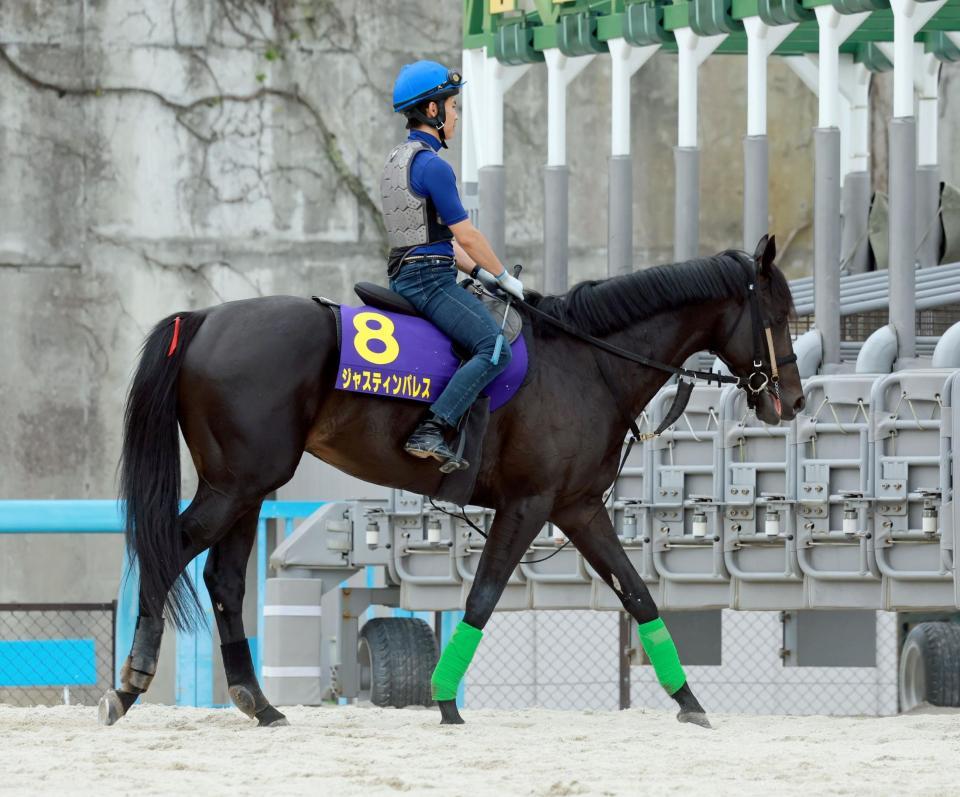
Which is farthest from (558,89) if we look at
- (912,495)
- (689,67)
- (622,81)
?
(912,495)

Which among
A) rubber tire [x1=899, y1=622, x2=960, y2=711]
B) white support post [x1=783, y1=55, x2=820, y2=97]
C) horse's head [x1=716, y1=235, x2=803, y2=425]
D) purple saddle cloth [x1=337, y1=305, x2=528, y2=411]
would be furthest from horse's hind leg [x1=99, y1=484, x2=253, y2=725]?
white support post [x1=783, y1=55, x2=820, y2=97]

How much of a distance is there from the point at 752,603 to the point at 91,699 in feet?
20.4

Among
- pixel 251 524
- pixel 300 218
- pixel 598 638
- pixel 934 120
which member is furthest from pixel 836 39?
pixel 300 218

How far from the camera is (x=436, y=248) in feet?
23.1

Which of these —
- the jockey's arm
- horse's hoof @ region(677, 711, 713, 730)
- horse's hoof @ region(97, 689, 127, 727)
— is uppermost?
the jockey's arm

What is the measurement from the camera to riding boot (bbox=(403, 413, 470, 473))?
6.86 metres

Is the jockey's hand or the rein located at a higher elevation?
the jockey's hand

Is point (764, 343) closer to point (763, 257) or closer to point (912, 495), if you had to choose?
point (763, 257)

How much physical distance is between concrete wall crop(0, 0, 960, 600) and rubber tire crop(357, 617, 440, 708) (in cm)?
640

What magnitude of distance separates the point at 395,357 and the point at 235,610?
1.10 meters

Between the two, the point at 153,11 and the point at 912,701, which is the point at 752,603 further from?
the point at 153,11

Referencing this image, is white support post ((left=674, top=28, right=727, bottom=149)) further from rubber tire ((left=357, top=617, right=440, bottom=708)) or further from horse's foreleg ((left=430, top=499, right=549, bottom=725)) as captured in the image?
horse's foreleg ((left=430, top=499, right=549, bottom=725))

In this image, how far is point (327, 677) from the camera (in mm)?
9828

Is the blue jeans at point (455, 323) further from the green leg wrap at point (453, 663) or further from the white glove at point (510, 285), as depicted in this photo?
the green leg wrap at point (453, 663)
